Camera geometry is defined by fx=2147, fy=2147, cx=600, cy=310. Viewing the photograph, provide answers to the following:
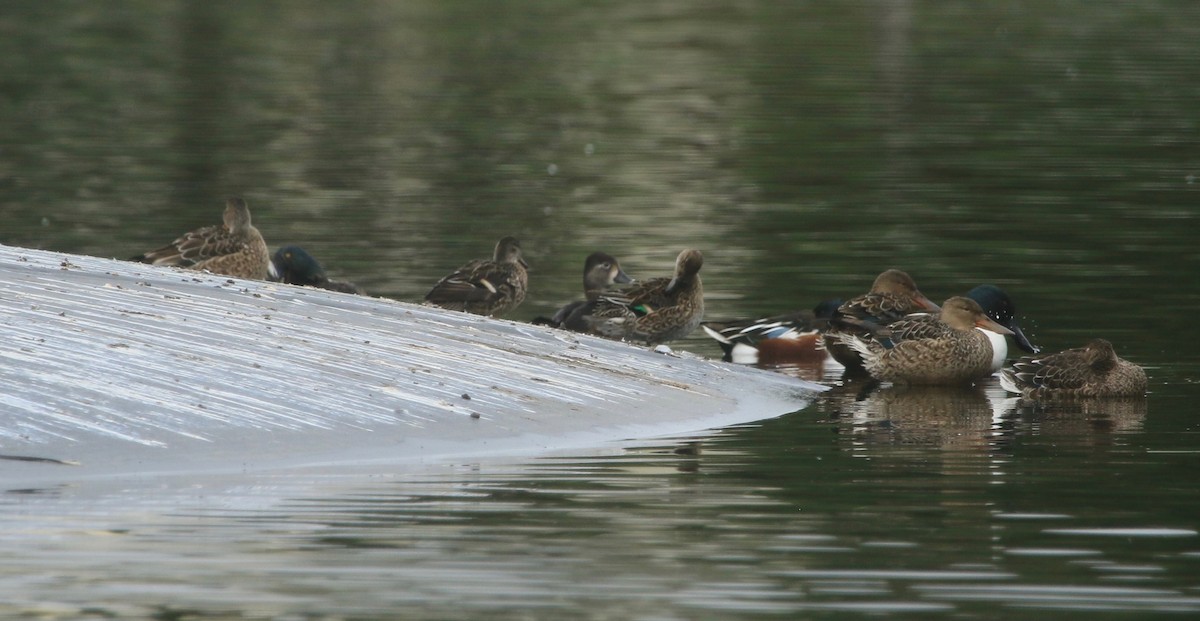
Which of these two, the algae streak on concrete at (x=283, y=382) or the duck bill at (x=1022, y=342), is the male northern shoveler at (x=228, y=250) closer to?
the algae streak on concrete at (x=283, y=382)

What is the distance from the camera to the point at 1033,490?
9.96 metres

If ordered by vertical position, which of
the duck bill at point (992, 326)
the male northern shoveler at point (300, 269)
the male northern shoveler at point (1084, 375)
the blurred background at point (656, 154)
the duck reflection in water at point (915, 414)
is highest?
the blurred background at point (656, 154)

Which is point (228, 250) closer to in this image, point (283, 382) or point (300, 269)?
point (300, 269)

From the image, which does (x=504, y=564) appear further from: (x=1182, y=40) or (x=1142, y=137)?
(x=1182, y=40)

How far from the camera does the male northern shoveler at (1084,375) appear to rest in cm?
1338

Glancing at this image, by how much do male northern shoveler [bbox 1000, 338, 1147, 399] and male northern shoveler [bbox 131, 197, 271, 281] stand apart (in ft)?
23.2

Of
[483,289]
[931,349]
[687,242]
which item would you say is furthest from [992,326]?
[687,242]

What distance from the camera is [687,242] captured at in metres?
22.0

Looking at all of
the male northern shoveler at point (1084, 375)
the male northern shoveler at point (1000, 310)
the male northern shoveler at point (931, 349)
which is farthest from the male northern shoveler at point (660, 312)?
the male northern shoveler at point (1084, 375)

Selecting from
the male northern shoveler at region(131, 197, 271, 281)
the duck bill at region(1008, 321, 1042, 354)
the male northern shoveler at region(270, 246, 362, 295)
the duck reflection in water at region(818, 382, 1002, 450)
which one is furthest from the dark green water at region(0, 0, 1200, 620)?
the male northern shoveler at region(131, 197, 271, 281)

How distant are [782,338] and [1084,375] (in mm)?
2822

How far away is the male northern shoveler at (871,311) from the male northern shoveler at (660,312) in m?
1.30

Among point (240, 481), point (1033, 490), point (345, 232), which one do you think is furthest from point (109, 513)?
point (345, 232)

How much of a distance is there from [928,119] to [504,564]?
2867 cm
